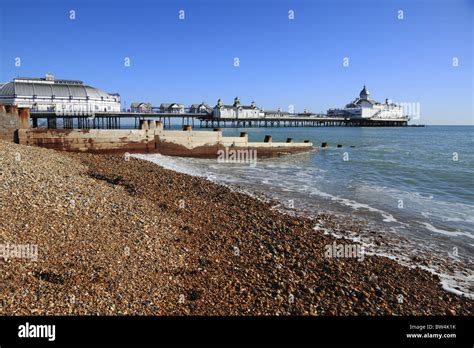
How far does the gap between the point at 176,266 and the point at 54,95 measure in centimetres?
9529

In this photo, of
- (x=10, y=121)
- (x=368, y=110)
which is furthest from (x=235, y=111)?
(x=10, y=121)

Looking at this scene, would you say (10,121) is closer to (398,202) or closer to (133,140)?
(133,140)

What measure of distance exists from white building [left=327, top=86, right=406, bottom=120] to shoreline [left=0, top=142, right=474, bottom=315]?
165m

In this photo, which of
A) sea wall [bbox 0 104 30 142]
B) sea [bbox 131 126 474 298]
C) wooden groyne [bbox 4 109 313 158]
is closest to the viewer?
sea [bbox 131 126 474 298]

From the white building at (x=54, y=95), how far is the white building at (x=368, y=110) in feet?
382

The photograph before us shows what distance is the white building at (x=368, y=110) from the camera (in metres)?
160

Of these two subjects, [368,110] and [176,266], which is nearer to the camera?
[176,266]

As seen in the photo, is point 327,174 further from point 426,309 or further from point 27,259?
point 27,259

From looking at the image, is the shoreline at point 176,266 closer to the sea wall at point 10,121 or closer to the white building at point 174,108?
the sea wall at point 10,121

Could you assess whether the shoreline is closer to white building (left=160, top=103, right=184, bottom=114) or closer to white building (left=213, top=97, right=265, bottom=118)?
white building (left=160, top=103, right=184, bottom=114)

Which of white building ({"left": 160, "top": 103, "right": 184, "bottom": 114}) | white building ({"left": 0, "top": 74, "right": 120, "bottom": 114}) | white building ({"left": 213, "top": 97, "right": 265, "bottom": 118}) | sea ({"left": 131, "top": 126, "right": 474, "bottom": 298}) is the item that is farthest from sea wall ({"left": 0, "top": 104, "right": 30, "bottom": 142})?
white building ({"left": 213, "top": 97, "right": 265, "bottom": 118})

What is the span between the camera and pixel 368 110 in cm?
15962

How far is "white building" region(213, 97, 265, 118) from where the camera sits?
124 metres

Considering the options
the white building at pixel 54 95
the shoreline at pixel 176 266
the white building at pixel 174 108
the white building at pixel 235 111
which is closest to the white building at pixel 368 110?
the white building at pixel 235 111
